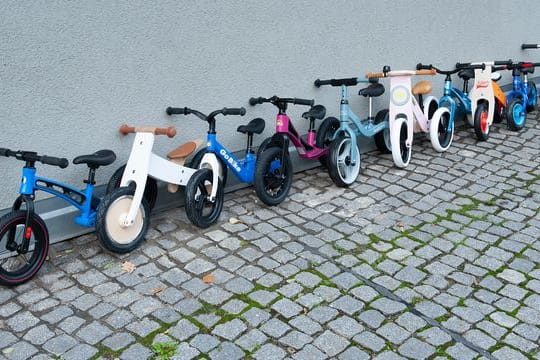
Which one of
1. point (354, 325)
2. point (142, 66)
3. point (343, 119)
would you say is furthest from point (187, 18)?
point (354, 325)

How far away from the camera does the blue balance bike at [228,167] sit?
5.38 meters

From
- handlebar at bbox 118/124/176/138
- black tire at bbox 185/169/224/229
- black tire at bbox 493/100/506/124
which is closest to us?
handlebar at bbox 118/124/176/138

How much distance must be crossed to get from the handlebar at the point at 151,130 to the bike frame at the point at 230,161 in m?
0.54

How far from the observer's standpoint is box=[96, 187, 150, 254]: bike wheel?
190 inches

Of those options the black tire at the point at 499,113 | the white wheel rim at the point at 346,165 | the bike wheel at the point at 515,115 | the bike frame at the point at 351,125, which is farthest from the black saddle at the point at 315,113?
the black tire at the point at 499,113

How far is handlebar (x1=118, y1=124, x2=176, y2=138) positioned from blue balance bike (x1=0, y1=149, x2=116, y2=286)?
1.08 feet

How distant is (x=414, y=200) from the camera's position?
6.24m

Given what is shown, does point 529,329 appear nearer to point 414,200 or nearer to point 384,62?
point 414,200

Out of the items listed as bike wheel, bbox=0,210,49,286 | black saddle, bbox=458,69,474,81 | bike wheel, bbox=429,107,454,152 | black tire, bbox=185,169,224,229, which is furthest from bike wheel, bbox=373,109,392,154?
bike wheel, bbox=0,210,49,286

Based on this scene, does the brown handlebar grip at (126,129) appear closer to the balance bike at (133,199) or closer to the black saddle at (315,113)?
the balance bike at (133,199)

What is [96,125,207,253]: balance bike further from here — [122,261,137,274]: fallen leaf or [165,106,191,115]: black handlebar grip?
[165,106,191,115]: black handlebar grip

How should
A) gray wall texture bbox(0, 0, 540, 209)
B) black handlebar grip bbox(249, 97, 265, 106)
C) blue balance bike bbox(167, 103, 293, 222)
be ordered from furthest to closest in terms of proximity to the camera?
black handlebar grip bbox(249, 97, 265, 106) → blue balance bike bbox(167, 103, 293, 222) → gray wall texture bbox(0, 0, 540, 209)

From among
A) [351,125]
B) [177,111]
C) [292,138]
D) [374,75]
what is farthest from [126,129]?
[374,75]

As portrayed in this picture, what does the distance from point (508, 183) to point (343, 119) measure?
1.87 m
